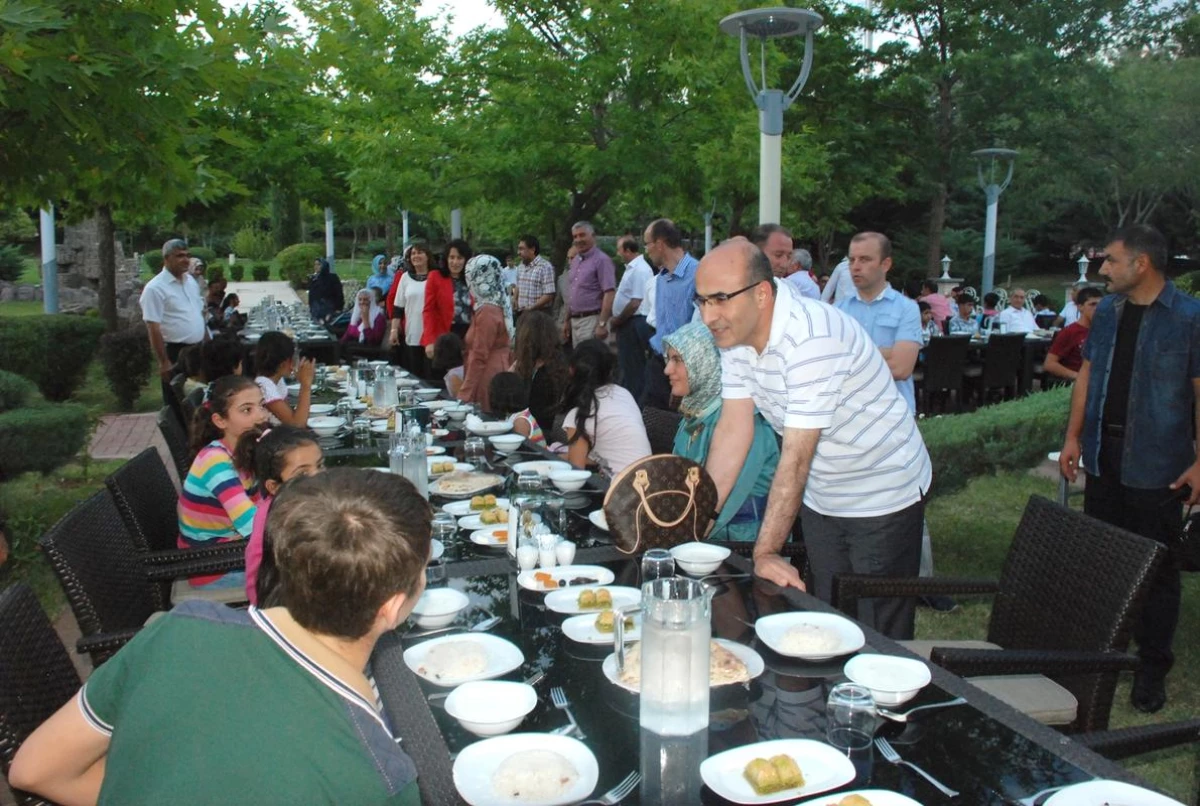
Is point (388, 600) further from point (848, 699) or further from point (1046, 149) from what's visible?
point (1046, 149)

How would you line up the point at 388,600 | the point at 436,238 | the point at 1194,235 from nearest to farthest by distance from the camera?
the point at 388,600 → the point at 1194,235 → the point at 436,238

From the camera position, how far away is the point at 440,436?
5.08 metres

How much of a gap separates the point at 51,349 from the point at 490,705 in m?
10.9

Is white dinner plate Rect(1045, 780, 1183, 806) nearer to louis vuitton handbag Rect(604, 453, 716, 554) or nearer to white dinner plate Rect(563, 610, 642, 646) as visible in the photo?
white dinner plate Rect(563, 610, 642, 646)

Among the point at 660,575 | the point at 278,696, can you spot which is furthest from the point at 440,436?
the point at 278,696

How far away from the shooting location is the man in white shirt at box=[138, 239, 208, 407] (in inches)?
337

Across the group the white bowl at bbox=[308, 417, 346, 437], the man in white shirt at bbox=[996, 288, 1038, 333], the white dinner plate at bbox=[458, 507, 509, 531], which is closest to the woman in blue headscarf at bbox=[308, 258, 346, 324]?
the man in white shirt at bbox=[996, 288, 1038, 333]

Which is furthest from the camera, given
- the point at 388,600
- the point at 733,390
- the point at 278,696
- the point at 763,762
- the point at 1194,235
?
the point at 1194,235

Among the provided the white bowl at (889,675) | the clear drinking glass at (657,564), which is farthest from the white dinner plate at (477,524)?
the white bowl at (889,675)

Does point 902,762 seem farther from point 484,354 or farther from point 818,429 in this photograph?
point 484,354

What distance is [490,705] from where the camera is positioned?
6.39ft

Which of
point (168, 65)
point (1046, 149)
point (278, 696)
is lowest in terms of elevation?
point (278, 696)

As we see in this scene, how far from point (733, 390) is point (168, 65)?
284 centimetres

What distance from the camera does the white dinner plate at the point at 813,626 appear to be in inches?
85.9
